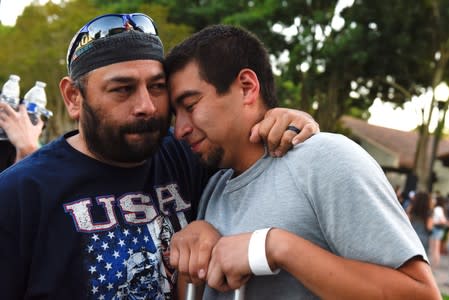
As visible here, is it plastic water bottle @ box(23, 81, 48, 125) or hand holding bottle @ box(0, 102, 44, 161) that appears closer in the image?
hand holding bottle @ box(0, 102, 44, 161)

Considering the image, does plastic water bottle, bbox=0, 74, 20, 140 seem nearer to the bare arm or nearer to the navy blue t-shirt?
the navy blue t-shirt

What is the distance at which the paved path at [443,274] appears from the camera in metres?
10.5

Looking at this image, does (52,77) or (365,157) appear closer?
(365,157)

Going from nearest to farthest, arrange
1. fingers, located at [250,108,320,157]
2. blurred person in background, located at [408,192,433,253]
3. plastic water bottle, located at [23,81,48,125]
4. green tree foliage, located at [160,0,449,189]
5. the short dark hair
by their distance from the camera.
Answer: fingers, located at [250,108,320,157] → the short dark hair → plastic water bottle, located at [23,81,48,125] → blurred person in background, located at [408,192,433,253] → green tree foliage, located at [160,0,449,189]

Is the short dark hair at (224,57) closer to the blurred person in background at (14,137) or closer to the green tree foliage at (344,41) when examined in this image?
the blurred person in background at (14,137)

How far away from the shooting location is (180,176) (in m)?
2.62

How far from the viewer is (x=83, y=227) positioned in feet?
7.09

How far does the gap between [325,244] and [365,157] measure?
341 mm

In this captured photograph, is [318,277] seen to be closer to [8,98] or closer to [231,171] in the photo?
[231,171]

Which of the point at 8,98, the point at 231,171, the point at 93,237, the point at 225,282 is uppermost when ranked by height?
the point at 8,98

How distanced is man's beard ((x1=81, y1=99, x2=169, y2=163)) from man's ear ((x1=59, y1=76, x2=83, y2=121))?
78 millimetres

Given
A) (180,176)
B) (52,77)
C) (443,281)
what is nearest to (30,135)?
(180,176)

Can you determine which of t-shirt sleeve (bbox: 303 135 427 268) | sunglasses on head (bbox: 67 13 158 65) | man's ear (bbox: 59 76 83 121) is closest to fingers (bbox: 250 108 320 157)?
t-shirt sleeve (bbox: 303 135 427 268)

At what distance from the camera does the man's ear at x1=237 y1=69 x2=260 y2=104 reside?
2332 mm
